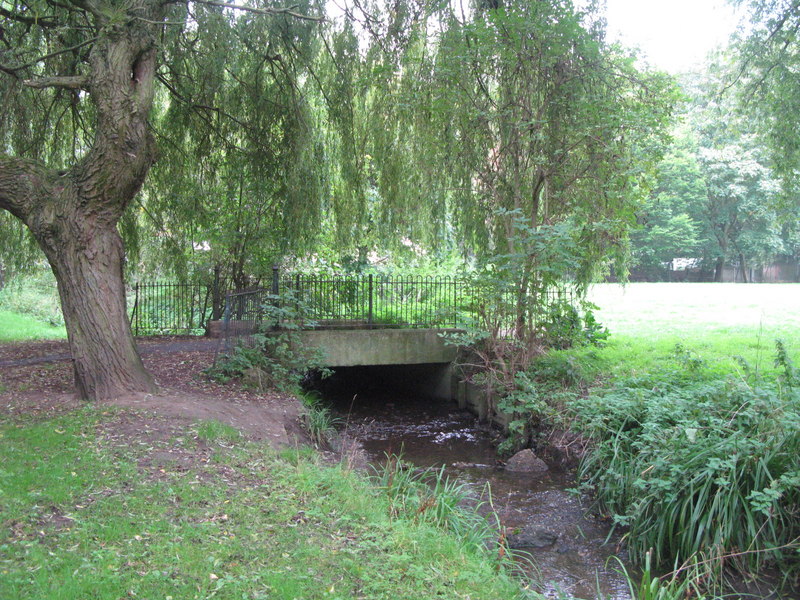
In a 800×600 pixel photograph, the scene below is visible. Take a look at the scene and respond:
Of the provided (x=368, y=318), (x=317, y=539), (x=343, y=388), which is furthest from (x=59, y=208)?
(x=343, y=388)

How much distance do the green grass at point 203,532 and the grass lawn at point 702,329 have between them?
4653 mm

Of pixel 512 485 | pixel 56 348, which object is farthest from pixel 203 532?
pixel 56 348

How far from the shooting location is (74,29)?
8.46 m

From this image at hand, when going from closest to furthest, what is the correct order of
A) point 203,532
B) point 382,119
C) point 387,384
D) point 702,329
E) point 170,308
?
point 203,532
point 382,119
point 702,329
point 170,308
point 387,384

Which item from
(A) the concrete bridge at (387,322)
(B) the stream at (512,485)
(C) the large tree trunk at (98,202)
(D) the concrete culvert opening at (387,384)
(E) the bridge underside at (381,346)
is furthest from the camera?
(D) the concrete culvert opening at (387,384)

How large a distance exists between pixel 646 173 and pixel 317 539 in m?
7.28

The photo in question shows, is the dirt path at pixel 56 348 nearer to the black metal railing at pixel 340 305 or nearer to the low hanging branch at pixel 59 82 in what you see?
the black metal railing at pixel 340 305

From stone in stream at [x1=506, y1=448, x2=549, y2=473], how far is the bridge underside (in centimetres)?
336

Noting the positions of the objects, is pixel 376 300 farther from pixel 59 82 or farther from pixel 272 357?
pixel 59 82

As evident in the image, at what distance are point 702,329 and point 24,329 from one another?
49.5ft

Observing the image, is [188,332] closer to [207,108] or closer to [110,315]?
[207,108]

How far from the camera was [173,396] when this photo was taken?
715 centimetres

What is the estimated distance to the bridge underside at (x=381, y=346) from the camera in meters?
11.1

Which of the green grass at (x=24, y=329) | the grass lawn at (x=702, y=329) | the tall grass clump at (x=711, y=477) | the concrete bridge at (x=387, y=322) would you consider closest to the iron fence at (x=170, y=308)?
the concrete bridge at (x=387, y=322)
